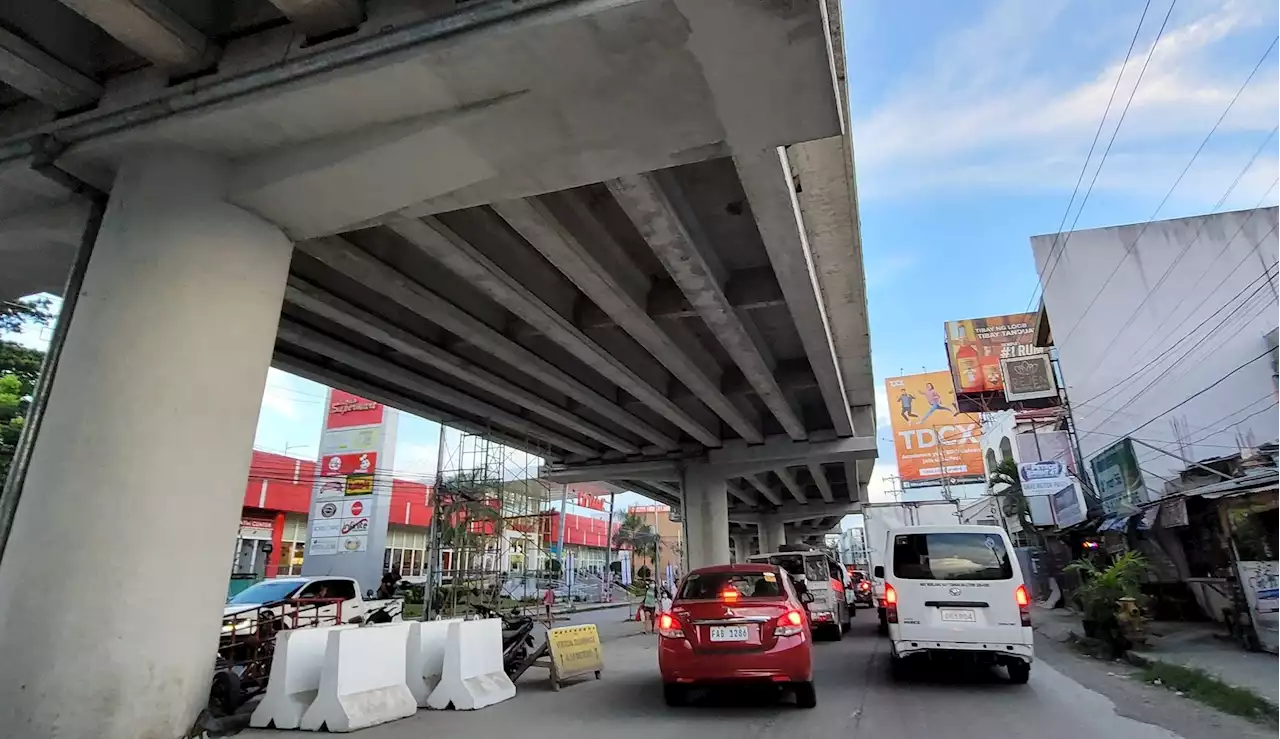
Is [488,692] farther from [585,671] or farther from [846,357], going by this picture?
[846,357]

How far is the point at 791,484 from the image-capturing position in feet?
104

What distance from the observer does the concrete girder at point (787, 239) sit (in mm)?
7242

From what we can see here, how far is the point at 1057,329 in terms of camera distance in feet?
79.4

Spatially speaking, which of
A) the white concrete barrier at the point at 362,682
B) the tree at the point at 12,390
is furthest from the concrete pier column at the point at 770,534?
the white concrete barrier at the point at 362,682

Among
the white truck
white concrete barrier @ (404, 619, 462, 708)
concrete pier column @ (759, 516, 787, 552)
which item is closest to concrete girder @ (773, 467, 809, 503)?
concrete pier column @ (759, 516, 787, 552)

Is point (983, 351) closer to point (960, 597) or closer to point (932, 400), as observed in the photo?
point (932, 400)

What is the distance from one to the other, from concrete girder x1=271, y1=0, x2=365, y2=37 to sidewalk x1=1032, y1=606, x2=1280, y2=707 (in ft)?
33.6

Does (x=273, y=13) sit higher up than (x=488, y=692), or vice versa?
(x=273, y=13)

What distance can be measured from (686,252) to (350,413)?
108ft

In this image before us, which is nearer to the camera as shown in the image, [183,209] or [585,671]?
[183,209]

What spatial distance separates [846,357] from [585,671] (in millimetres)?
8818

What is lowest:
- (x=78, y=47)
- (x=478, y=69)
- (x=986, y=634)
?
(x=986, y=634)

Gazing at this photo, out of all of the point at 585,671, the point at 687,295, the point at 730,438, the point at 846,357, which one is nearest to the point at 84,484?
the point at 585,671

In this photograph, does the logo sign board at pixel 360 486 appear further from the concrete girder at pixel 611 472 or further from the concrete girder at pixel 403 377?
the concrete girder at pixel 403 377
